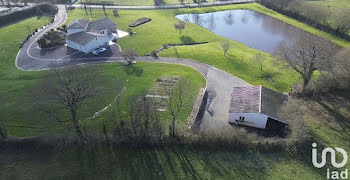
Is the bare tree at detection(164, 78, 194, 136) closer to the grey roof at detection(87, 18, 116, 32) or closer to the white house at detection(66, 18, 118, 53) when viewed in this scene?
the white house at detection(66, 18, 118, 53)

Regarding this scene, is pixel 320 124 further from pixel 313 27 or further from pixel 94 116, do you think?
pixel 313 27

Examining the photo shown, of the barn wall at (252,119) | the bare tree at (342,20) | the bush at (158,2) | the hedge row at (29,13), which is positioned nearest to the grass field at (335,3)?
the bare tree at (342,20)

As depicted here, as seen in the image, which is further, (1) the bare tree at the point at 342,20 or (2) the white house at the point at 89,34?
(1) the bare tree at the point at 342,20

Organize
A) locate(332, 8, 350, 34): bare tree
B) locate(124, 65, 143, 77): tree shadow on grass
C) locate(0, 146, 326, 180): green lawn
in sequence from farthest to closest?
locate(332, 8, 350, 34): bare tree, locate(124, 65, 143, 77): tree shadow on grass, locate(0, 146, 326, 180): green lawn

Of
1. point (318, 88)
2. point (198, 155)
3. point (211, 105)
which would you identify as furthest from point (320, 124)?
point (198, 155)

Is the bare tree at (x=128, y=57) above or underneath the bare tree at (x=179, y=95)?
above

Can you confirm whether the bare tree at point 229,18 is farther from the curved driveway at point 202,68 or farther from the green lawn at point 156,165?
the green lawn at point 156,165

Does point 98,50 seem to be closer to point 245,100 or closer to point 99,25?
point 99,25

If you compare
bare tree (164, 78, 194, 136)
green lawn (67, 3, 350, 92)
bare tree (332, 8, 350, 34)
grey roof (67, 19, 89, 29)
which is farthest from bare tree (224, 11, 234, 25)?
bare tree (164, 78, 194, 136)
